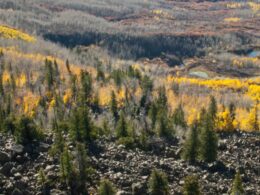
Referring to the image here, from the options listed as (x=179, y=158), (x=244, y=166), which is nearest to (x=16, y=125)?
(x=179, y=158)

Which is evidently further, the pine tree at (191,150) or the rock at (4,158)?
the pine tree at (191,150)

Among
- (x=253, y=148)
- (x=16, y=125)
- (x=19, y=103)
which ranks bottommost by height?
(x=19, y=103)

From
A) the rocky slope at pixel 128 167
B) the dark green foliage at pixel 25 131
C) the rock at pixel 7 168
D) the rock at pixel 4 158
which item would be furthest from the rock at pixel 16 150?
the rock at pixel 7 168

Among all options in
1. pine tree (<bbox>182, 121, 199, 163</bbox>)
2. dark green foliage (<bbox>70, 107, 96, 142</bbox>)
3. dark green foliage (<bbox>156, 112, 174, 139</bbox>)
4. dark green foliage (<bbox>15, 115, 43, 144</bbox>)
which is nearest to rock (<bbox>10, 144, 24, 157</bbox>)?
dark green foliage (<bbox>15, 115, 43, 144</bbox>)

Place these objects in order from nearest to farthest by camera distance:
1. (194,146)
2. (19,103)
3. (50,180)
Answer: (50,180)
(194,146)
(19,103)

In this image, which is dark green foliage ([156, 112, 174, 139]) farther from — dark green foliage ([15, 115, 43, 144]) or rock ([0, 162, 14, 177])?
rock ([0, 162, 14, 177])

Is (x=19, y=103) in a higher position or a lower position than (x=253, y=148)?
lower

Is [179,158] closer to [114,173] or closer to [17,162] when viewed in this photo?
[114,173]

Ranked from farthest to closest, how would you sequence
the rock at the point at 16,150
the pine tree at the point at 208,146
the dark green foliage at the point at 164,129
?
the dark green foliage at the point at 164,129, the pine tree at the point at 208,146, the rock at the point at 16,150

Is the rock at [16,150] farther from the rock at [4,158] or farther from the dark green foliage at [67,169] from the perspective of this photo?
the dark green foliage at [67,169]
